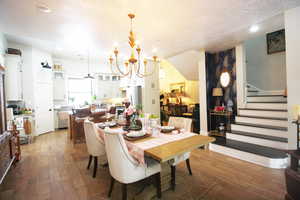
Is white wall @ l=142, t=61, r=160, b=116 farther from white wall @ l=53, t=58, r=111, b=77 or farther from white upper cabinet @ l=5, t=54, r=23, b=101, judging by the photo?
white upper cabinet @ l=5, t=54, r=23, b=101

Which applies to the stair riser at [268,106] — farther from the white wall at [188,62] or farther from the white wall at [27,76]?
the white wall at [27,76]

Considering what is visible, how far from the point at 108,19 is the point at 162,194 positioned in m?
3.02

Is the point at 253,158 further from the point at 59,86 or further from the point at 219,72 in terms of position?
the point at 59,86

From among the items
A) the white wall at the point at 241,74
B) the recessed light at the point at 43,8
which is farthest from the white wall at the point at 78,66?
the white wall at the point at 241,74

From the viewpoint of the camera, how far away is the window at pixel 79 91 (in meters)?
6.47

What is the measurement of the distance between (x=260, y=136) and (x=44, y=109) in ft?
22.4

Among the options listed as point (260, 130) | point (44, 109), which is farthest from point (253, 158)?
→ point (44, 109)

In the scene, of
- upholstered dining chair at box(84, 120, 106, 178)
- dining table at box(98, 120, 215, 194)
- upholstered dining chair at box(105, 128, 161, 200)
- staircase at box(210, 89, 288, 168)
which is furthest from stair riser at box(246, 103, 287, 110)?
upholstered dining chair at box(84, 120, 106, 178)

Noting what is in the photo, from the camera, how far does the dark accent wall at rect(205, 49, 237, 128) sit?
14.5 feet

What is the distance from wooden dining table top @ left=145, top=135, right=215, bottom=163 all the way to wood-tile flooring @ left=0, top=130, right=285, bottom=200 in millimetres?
803

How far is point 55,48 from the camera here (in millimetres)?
4879

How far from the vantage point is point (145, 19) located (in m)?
2.59

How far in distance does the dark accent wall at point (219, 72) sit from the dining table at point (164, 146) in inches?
116

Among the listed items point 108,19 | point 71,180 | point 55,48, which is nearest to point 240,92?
point 108,19
